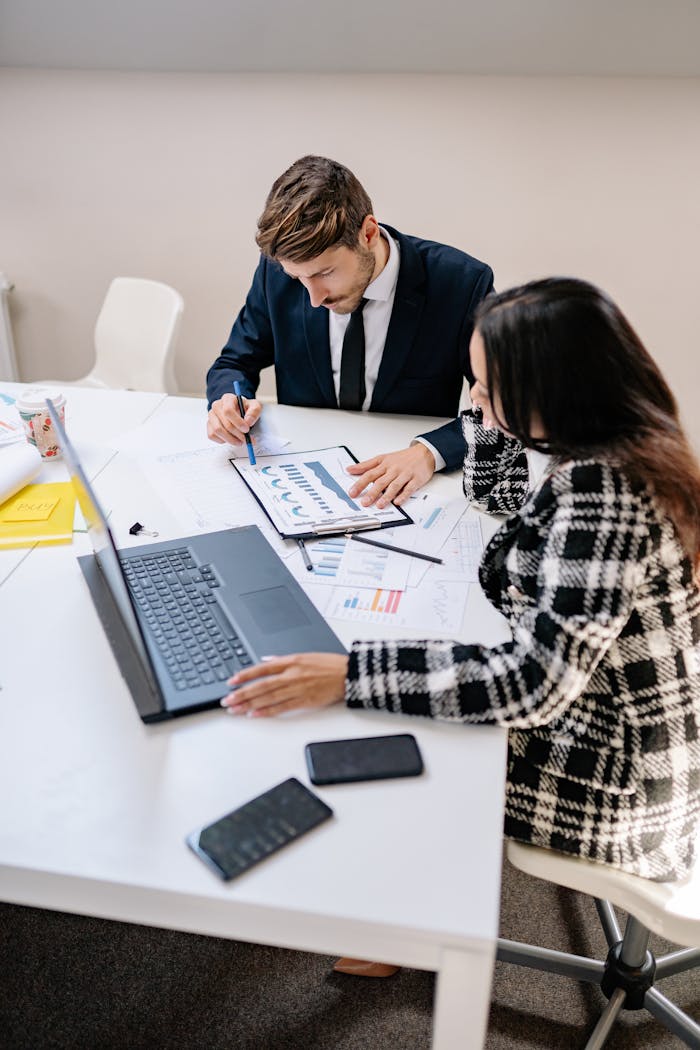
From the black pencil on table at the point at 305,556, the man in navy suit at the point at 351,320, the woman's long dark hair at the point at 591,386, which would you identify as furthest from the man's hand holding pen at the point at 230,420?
the woman's long dark hair at the point at 591,386

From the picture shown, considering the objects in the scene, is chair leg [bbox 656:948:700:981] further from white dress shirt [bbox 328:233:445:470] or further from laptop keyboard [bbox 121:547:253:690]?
white dress shirt [bbox 328:233:445:470]

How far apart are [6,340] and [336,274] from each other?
2.03 meters

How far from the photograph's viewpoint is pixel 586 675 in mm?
947

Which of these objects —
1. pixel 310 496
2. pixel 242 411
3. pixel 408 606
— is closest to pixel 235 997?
pixel 408 606

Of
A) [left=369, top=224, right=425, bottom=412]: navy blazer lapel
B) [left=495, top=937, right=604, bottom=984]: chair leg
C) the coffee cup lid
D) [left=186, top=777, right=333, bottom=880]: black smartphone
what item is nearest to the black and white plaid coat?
[left=186, top=777, right=333, bottom=880]: black smartphone

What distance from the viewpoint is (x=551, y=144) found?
274cm

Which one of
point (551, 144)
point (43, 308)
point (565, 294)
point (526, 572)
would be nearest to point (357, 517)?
point (526, 572)

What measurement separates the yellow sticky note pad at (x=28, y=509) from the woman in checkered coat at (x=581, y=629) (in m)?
0.62

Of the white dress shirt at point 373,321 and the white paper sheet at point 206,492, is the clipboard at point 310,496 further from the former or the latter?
the white dress shirt at point 373,321

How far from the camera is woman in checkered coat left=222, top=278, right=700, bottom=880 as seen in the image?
939 mm

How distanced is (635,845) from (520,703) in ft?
0.98

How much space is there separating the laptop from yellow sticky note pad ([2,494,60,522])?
0.56ft

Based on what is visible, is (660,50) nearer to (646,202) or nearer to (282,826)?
(646,202)

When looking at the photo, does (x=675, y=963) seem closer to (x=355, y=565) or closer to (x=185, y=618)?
(x=355, y=565)
